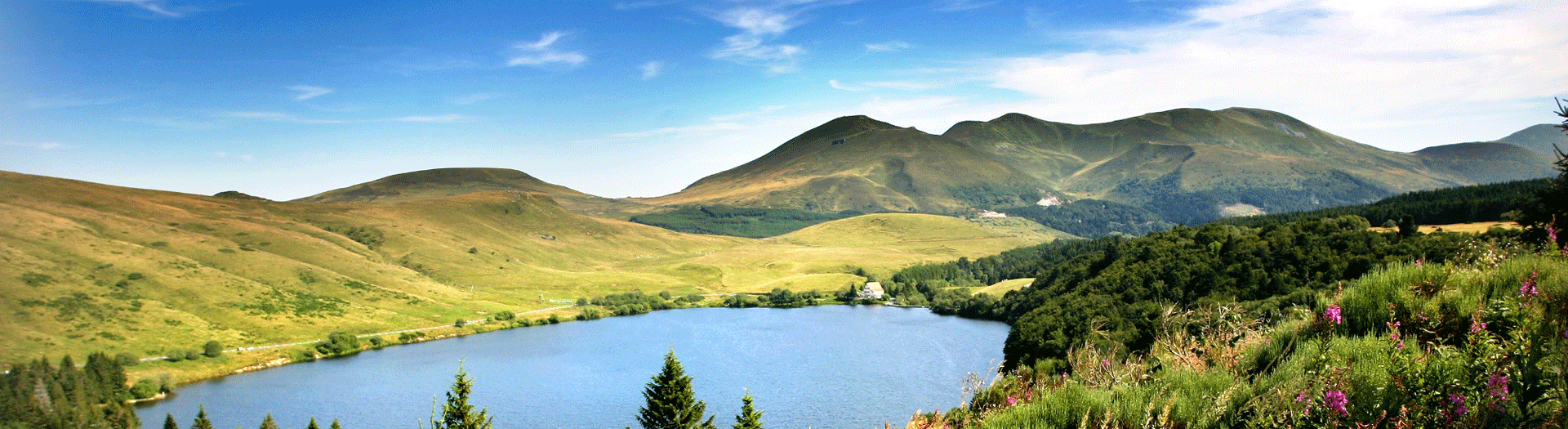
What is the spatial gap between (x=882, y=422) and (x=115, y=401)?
7063 centimetres

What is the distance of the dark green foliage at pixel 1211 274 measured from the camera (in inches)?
3054

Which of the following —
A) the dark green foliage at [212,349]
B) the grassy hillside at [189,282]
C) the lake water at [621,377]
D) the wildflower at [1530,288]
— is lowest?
the lake water at [621,377]

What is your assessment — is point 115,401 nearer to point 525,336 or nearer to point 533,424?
point 533,424

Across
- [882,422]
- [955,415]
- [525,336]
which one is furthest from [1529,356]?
[525,336]

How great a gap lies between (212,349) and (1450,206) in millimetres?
162747

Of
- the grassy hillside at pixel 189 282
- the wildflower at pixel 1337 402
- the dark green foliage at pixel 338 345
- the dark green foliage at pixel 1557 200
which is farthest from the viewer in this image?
the dark green foliage at pixel 338 345

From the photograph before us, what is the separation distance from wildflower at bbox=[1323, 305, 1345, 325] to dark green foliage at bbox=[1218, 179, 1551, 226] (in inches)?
4471

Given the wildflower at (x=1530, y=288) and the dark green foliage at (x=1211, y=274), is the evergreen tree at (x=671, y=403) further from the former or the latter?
the dark green foliage at (x=1211, y=274)

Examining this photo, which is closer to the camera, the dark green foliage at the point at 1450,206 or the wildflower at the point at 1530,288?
the wildflower at the point at 1530,288

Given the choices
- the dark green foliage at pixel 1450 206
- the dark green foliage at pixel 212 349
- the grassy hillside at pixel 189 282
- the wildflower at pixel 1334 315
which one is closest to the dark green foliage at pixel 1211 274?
the dark green foliage at pixel 1450 206

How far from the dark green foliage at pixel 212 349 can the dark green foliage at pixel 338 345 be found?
1148 centimetres

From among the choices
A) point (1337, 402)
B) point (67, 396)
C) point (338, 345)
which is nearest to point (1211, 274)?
point (1337, 402)

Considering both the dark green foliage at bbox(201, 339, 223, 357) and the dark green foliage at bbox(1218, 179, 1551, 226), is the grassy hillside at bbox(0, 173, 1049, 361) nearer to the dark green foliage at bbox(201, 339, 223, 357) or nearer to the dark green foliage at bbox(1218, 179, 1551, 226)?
the dark green foliage at bbox(201, 339, 223, 357)

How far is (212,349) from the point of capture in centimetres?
10875
